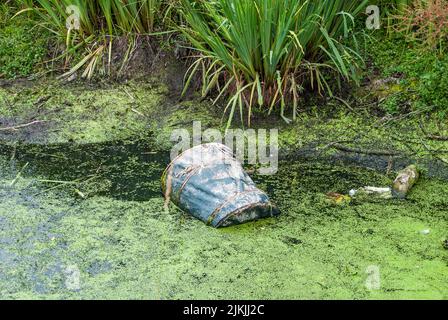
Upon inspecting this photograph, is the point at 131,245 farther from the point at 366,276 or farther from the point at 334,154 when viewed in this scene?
the point at 334,154

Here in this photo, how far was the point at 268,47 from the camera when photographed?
3.66 m

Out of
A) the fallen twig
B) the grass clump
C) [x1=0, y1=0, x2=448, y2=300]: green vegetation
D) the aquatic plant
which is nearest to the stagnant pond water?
[x1=0, y1=0, x2=448, y2=300]: green vegetation

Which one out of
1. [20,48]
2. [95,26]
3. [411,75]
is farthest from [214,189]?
[20,48]

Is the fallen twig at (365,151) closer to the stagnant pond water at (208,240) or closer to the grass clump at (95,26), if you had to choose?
the stagnant pond water at (208,240)

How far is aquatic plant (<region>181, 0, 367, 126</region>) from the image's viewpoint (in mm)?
3609

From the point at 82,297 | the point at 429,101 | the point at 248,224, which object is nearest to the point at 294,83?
the point at 429,101

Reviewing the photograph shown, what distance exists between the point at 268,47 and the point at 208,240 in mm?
1197

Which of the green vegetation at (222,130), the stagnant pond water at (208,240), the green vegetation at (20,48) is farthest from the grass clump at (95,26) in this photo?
the stagnant pond water at (208,240)

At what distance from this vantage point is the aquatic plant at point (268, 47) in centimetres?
361

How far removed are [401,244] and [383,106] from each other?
117 cm

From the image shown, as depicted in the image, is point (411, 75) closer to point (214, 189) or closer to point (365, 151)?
point (365, 151)

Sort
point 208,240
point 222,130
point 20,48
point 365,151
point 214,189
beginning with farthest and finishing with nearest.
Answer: point 20,48
point 222,130
point 365,151
point 214,189
point 208,240

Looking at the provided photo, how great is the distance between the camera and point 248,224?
303cm

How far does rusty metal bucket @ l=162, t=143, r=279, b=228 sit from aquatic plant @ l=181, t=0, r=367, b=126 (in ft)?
1.75
